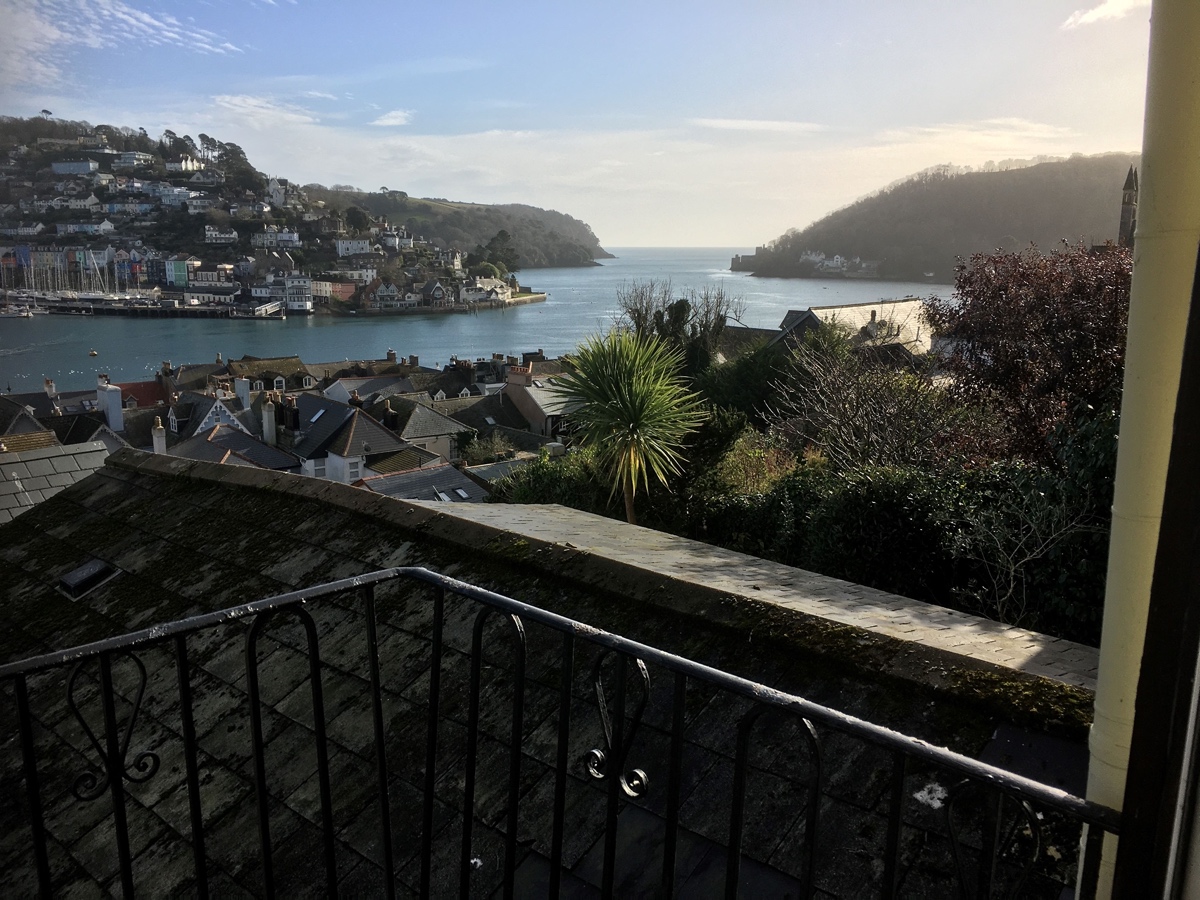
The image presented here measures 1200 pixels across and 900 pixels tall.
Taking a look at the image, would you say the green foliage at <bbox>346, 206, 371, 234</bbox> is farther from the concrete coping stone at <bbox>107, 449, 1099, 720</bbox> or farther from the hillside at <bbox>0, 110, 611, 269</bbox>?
the concrete coping stone at <bbox>107, 449, 1099, 720</bbox>

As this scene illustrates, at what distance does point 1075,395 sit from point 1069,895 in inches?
341

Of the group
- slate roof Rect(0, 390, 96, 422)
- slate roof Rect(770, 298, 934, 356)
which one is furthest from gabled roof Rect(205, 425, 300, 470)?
slate roof Rect(0, 390, 96, 422)

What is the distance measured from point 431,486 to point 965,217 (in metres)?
52.4

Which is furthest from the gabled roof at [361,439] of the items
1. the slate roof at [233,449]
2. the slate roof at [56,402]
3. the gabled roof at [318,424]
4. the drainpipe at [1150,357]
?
the drainpipe at [1150,357]

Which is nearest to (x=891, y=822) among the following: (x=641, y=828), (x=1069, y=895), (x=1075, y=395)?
(x=1069, y=895)

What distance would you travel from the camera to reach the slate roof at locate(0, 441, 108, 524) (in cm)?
891

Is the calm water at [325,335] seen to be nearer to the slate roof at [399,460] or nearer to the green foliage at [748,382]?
the slate roof at [399,460]

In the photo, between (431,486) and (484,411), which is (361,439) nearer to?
(431,486)

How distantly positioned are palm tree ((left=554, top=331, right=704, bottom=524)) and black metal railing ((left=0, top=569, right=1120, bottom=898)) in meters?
7.43

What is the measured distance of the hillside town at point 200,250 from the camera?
4584 inches

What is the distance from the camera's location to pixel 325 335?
93.8m

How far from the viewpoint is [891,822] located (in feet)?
5.00

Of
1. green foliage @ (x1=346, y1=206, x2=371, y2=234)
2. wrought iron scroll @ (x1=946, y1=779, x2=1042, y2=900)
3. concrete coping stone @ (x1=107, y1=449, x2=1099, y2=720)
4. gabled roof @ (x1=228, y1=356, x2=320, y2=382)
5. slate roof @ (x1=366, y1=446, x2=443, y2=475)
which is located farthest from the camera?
green foliage @ (x1=346, y1=206, x2=371, y2=234)

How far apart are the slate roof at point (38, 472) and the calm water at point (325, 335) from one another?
170ft
